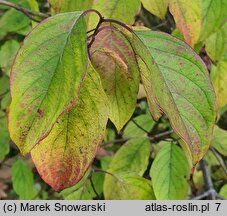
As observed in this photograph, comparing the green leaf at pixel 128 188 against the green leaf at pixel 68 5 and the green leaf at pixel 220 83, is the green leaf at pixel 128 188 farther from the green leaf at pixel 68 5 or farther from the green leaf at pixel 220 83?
the green leaf at pixel 68 5

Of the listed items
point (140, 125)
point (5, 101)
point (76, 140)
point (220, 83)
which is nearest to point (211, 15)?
point (220, 83)

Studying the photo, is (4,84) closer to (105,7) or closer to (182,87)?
(105,7)

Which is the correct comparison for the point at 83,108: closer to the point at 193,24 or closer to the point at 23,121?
the point at 23,121

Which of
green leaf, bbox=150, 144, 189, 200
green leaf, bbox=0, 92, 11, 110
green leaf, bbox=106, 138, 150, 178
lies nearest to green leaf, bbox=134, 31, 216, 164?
green leaf, bbox=150, 144, 189, 200

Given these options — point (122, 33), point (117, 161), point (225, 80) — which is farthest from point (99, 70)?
point (117, 161)

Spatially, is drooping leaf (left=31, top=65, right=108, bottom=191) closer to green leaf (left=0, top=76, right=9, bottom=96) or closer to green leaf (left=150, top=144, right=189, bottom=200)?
green leaf (left=150, top=144, right=189, bottom=200)

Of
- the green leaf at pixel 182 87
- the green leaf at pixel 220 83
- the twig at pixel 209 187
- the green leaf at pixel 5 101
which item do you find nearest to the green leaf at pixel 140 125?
the twig at pixel 209 187
